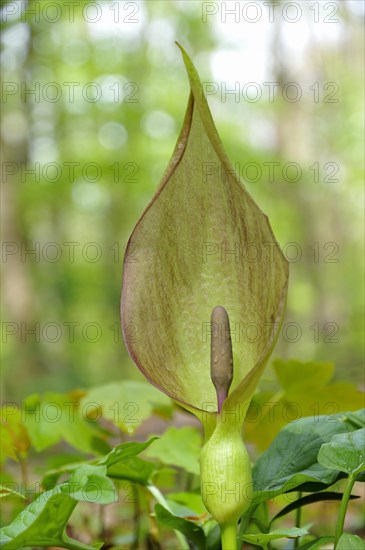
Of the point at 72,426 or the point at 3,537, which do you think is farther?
the point at 72,426

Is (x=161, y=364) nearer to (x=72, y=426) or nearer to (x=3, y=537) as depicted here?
(x=3, y=537)

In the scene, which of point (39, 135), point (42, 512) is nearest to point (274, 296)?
point (42, 512)

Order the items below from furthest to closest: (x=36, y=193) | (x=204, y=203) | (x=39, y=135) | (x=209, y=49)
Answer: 1. (x=39, y=135)
2. (x=209, y=49)
3. (x=36, y=193)
4. (x=204, y=203)

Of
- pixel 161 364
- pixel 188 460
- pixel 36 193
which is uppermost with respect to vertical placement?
pixel 36 193

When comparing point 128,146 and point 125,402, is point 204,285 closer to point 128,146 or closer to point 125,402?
point 125,402

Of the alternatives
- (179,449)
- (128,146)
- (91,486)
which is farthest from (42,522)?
(128,146)

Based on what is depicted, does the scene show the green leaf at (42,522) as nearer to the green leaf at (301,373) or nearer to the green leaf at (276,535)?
the green leaf at (276,535)

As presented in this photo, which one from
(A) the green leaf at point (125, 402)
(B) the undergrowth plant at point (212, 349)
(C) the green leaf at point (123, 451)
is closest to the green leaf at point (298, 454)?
(B) the undergrowth plant at point (212, 349)
